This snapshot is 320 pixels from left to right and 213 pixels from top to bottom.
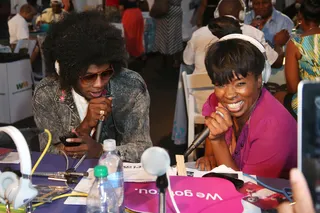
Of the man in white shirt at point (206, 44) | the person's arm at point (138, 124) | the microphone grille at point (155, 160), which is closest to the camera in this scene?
the microphone grille at point (155, 160)

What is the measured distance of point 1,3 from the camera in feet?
31.0

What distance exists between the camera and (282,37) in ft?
13.9

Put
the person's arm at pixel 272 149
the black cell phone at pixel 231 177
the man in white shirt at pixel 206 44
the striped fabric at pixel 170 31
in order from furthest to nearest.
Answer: the striped fabric at pixel 170 31, the man in white shirt at pixel 206 44, the person's arm at pixel 272 149, the black cell phone at pixel 231 177

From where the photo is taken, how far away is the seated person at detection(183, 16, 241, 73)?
364 centimetres

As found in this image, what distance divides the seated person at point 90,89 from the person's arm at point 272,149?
0.54 metres

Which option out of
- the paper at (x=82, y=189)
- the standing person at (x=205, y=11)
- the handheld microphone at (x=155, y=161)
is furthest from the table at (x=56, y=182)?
the standing person at (x=205, y=11)

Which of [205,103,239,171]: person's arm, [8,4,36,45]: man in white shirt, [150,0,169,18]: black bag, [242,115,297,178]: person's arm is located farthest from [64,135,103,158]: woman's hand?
[150,0,169,18]: black bag

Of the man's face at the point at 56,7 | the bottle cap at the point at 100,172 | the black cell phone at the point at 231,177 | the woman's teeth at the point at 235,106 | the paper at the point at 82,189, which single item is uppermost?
the bottle cap at the point at 100,172

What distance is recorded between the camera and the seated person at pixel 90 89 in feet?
6.97

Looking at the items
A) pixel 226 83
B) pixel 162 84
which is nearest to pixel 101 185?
pixel 226 83

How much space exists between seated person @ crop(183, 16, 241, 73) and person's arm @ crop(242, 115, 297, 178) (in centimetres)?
169

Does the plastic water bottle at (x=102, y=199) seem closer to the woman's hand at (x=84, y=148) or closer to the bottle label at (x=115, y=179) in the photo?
the bottle label at (x=115, y=179)

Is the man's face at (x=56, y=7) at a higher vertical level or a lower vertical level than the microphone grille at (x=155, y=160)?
lower

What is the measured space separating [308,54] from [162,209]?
7.12 ft
